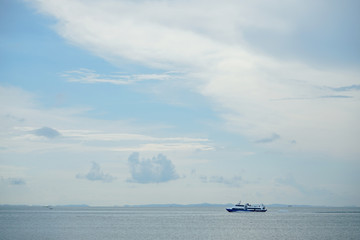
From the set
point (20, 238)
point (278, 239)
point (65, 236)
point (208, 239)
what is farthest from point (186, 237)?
point (20, 238)

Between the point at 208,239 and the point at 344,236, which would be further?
the point at 344,236

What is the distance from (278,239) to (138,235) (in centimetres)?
3962

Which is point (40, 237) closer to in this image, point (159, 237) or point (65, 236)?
point (65, 236)

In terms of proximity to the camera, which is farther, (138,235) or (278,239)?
(138,235)

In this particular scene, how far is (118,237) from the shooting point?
4604 inches

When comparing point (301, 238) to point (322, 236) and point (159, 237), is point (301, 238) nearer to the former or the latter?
point (322, 236)

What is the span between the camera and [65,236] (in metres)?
117

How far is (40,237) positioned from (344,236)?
8605cm

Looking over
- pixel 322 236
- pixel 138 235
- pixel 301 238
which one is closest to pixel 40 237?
pixel 138 235

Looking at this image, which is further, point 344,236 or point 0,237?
point 344,236

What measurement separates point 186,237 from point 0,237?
49.7m

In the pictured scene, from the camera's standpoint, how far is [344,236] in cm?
12275

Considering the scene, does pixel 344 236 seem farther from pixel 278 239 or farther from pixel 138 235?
pixel 138 235

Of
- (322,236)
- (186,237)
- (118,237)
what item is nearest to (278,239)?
(322,236)
